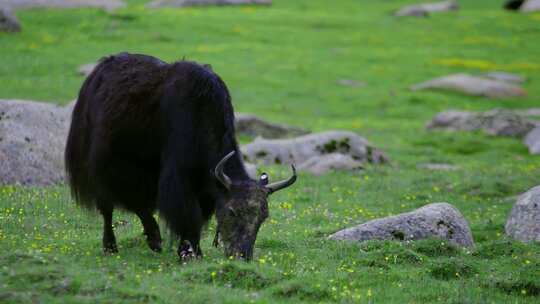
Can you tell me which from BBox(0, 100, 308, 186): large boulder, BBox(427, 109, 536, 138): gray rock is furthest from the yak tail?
BBox(427, 109, 536, 138): gray rock

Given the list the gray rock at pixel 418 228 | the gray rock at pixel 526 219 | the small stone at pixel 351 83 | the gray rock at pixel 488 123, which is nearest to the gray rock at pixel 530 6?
the small stone at pixel 351 83

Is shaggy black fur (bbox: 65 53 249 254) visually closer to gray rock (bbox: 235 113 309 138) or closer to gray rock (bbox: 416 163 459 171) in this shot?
gray rock (bbox: 416 163 459 171)

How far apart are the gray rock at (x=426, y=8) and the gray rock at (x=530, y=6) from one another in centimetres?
478

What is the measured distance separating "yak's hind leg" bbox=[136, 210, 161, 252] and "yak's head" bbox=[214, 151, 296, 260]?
1.70 m

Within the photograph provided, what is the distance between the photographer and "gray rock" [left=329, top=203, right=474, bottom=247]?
48.1 feet

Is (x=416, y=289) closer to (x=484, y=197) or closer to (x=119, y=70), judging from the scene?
(x=119, y=70)

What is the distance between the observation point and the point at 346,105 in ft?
128

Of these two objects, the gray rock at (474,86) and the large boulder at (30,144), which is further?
the gray rock at (474,86)

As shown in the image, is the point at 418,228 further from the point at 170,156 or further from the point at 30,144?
the point at 30,144

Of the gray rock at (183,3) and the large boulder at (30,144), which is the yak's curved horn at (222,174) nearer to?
the large boulder at (30,144)

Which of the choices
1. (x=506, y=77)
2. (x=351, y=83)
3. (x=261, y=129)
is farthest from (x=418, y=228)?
(x=506, y=77)

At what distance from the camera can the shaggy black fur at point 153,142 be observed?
1244cm

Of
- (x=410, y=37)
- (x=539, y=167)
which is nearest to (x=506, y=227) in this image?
(x=539, y=167)

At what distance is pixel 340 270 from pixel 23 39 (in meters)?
35.1
